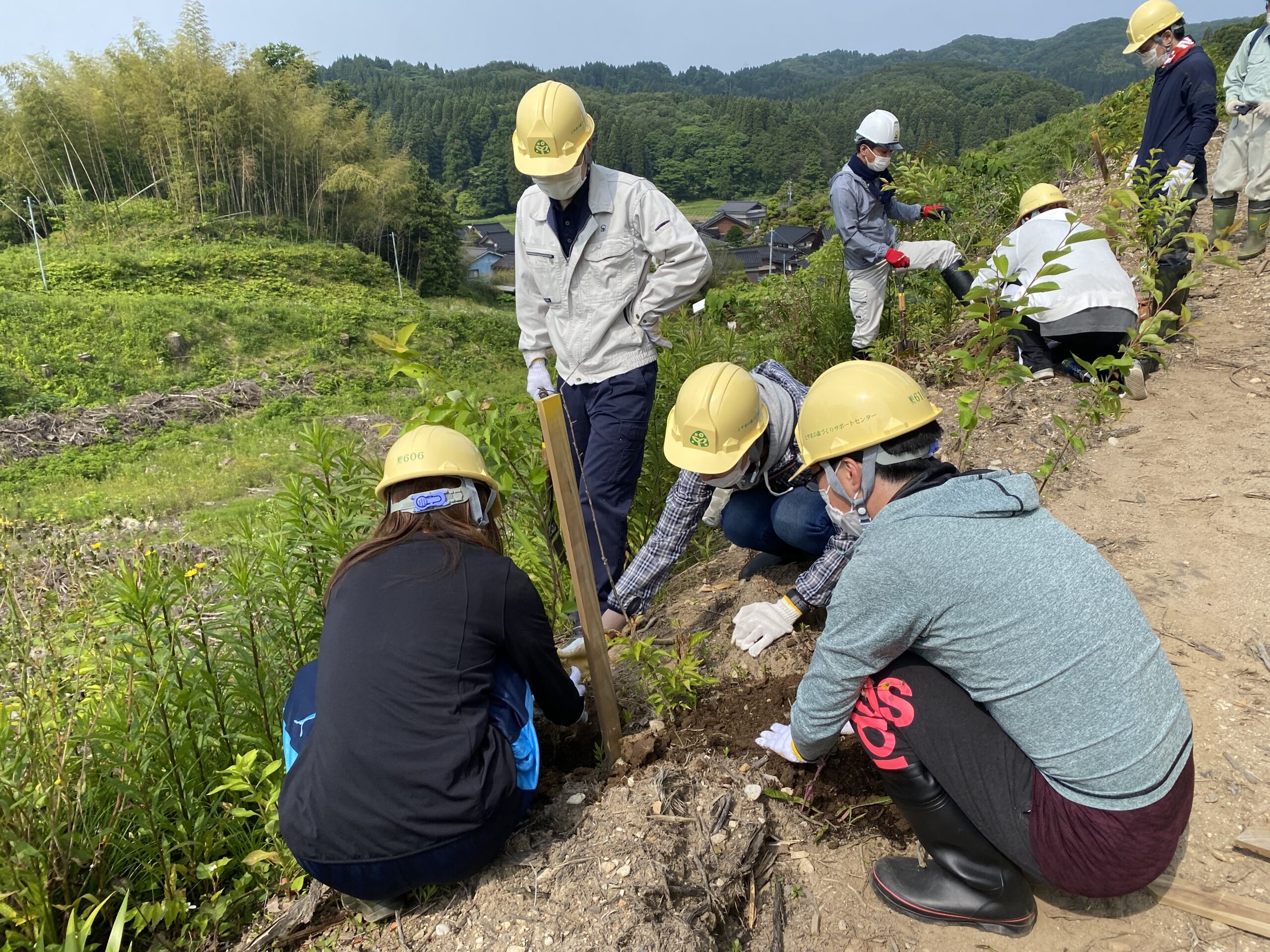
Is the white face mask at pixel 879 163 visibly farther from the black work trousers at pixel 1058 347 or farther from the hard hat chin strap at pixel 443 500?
the hard hat chin strap at pixel 443 500

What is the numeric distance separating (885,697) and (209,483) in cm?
1029

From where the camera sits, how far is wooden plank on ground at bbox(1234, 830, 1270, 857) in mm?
2021

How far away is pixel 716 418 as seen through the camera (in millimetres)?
2680

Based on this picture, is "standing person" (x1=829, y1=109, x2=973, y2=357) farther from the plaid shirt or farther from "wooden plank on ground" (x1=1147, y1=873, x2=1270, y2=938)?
"wooden plank on ground" (x1=1147, y1=873, x2=1270, y2=938)

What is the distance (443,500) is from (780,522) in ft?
4.91

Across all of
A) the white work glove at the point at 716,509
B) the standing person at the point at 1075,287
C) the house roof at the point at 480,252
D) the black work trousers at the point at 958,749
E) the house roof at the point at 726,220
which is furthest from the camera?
the house roof at the point at 726,220

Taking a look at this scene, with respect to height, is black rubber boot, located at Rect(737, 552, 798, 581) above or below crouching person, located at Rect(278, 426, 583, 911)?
below

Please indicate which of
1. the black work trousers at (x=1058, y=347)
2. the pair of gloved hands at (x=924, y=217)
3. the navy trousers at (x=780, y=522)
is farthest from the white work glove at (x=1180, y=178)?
the navy trousers at (x=780, y=522)

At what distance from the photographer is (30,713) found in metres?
1.99

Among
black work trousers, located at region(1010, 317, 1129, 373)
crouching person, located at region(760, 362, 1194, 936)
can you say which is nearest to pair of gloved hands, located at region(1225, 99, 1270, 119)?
black work trousers, located at region(1010, 317, 1129, 373)

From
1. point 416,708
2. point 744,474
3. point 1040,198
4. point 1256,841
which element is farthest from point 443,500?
point 1040,198

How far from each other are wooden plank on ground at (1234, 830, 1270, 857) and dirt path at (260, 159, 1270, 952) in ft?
0.09

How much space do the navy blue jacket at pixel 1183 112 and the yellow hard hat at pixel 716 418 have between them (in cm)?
366

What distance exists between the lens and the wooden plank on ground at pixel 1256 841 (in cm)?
202
